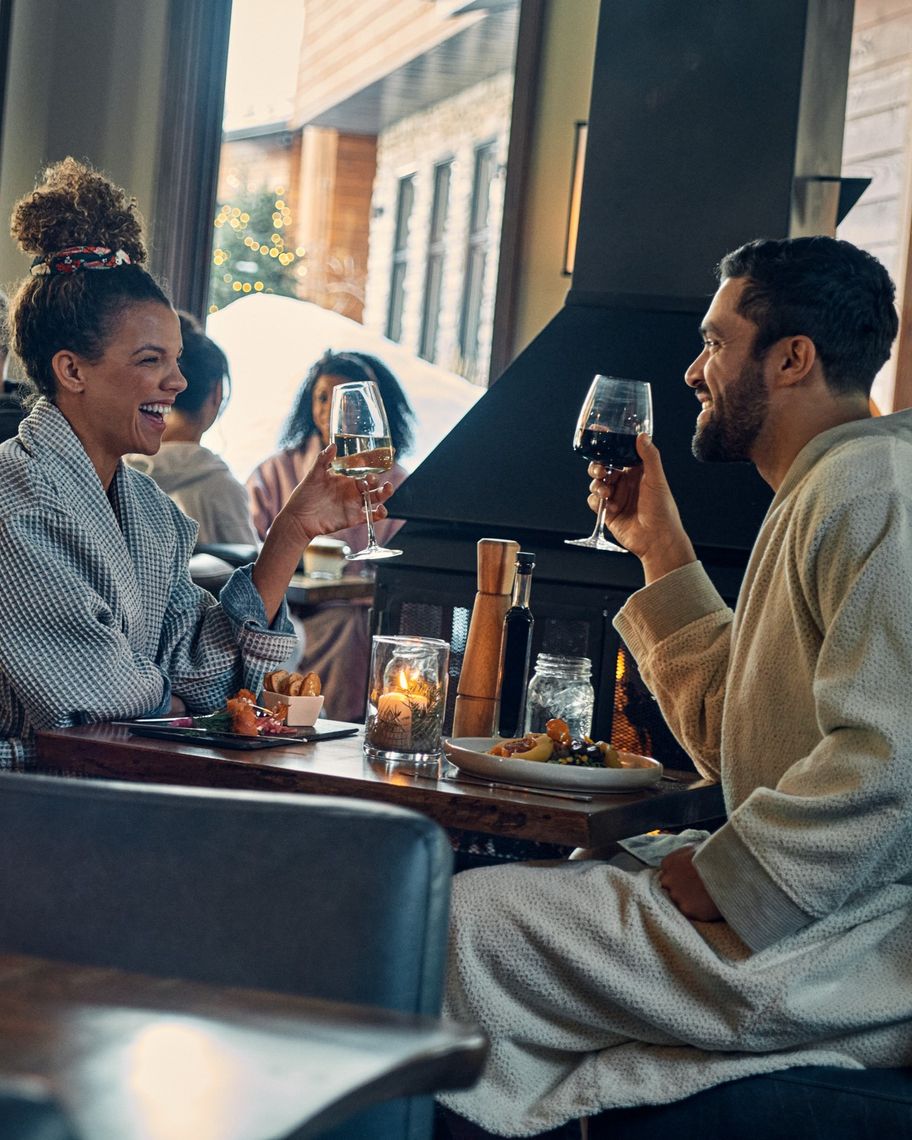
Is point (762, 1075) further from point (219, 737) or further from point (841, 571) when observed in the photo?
point (219, 737)

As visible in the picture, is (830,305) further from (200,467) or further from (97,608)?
(200,467)

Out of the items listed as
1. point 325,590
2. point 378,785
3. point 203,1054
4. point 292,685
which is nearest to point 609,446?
point 292,685

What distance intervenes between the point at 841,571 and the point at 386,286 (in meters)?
4.42

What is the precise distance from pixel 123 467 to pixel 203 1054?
5.63ft

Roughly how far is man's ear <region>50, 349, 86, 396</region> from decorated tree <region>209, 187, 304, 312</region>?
10.2 feet

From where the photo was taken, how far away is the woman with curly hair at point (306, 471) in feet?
15.4

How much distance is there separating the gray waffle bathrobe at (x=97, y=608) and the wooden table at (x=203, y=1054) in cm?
121

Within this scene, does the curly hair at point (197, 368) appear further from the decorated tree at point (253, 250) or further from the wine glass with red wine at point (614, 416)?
the wine glass with red wine at point (614, 416)

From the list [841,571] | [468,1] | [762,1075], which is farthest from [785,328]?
[468,1]

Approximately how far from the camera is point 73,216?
7.55 feet

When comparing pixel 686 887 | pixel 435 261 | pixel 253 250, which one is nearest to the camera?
pixel 686 887

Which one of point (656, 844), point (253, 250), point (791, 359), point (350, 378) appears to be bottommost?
point (656, 844)

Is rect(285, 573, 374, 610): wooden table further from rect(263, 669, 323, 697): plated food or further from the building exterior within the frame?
rect(263, 669, 323, 697): plated food

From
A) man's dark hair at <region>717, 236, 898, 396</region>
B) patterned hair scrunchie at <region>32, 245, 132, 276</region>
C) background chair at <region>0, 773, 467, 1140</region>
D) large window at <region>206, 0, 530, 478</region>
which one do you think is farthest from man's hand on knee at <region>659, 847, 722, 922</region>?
large window at <region>206, 0, 530, 478</region>
